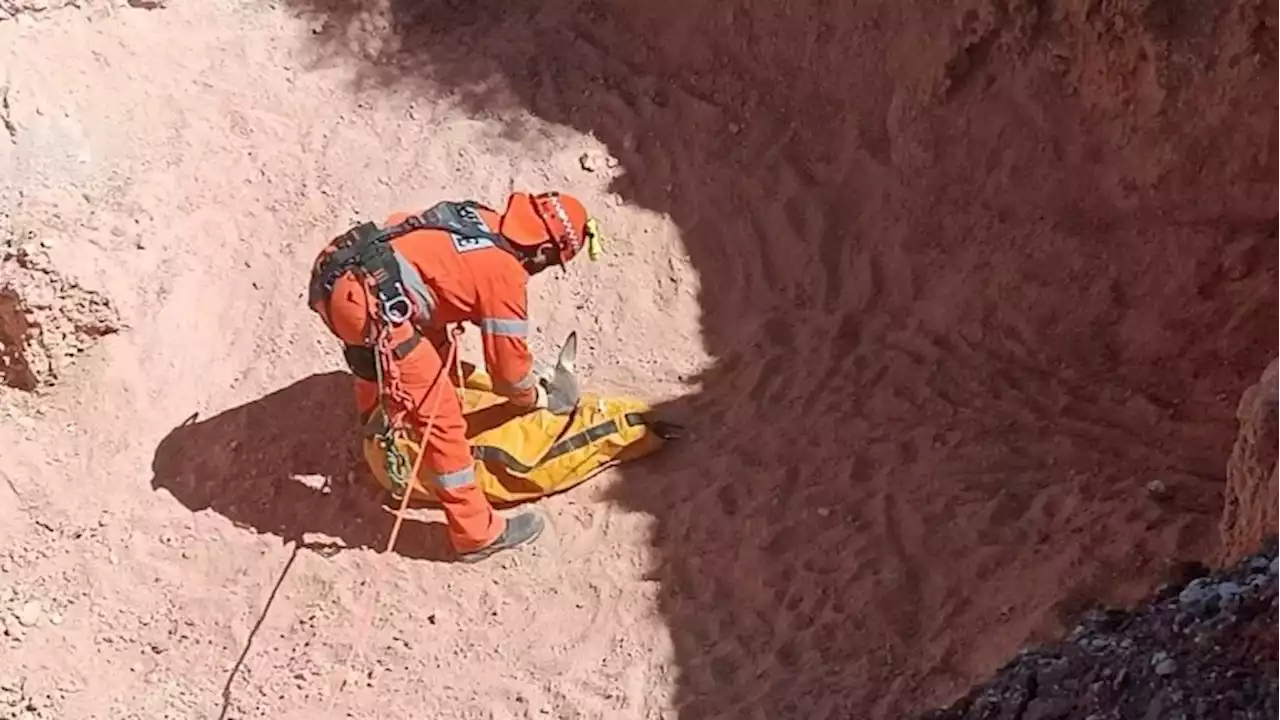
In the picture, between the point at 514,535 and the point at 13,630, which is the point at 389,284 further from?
the point at 13,630

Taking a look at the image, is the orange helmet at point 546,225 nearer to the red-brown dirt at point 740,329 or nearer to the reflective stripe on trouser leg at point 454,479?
the reflective stripe on trouser leg at point 454,479

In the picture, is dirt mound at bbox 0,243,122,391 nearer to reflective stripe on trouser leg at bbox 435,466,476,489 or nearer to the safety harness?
the safety harness

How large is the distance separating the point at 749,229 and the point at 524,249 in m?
1.41

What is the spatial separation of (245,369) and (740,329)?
5.89 ft

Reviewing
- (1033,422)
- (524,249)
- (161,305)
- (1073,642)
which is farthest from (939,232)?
(161,305)

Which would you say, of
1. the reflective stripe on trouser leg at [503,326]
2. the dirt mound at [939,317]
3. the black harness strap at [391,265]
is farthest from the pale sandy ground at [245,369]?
the black harness strap at [391,265]

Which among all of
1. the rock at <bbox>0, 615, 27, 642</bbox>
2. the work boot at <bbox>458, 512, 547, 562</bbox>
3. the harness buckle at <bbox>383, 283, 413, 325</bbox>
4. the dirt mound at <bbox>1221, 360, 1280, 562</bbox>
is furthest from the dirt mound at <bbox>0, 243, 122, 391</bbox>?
the dirt mound at <bbox>1221, 360, 1280, 562</bbox>

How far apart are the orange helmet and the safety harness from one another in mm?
50

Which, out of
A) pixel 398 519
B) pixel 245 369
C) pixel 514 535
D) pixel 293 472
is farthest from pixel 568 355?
pixel 245 369

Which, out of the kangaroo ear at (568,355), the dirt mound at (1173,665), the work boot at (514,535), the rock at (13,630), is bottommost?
the rock at (13,630)

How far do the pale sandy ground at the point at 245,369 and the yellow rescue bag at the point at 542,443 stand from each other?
128 millimetres

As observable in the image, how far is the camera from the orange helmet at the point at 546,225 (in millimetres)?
3990

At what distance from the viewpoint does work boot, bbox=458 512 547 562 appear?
4230 mm

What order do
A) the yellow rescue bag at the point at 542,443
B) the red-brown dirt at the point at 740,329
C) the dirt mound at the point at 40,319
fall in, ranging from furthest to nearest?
the dirt mound at the point at 40,319, the yellow rescue bag at the point at 542,443, the red-brown dirt at the point at 740,329
